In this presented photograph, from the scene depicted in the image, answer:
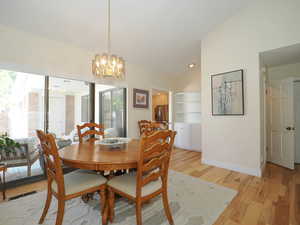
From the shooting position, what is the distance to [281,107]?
319 centimetres

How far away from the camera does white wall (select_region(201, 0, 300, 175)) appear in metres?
2.45

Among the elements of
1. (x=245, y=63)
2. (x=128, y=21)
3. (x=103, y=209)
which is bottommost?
(x=103, y=209)

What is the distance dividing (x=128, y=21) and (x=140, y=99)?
1987mm

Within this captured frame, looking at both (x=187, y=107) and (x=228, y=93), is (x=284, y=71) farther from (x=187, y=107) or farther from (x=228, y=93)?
(x=187, y=107)

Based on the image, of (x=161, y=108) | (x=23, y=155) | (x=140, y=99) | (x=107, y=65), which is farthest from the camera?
(x=161, y=108)

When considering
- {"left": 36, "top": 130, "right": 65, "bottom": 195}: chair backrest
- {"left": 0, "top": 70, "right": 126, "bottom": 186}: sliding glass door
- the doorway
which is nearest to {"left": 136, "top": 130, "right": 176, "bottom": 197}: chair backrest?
{"left": 36, "top": 130, "right": 65, "bottom": 195}: chair backrest

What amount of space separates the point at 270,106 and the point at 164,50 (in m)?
2.98

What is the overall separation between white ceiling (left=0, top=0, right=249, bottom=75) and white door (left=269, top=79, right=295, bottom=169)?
79.1 inches

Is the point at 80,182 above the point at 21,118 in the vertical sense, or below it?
below

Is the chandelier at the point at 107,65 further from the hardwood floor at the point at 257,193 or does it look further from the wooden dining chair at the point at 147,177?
the hardwood floor at the point at 257,193

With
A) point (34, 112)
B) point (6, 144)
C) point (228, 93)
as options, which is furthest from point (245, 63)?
point (6, 144)

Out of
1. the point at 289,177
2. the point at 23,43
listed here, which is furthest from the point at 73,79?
the point at 289,177

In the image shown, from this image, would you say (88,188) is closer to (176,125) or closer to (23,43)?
(23,43)

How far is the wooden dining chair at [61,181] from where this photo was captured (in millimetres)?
1232
